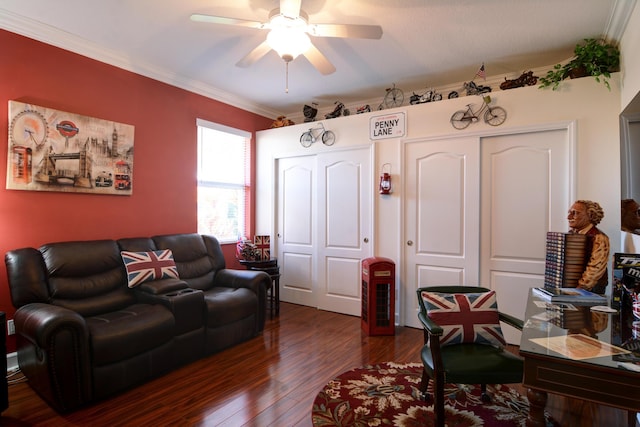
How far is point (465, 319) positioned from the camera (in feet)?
7.23

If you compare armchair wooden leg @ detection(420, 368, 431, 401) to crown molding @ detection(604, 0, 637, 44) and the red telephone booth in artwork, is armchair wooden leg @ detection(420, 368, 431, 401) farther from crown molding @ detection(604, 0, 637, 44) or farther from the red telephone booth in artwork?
the red telephone booth in artwork

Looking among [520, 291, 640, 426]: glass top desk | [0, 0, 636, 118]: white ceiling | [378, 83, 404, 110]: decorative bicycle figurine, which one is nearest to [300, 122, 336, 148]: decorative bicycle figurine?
[0, 0, 636, 118]: white ceiling

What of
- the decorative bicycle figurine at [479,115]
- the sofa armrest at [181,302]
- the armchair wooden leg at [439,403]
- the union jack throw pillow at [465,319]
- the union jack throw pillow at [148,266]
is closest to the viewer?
the armchair wooden leg at [439,403]

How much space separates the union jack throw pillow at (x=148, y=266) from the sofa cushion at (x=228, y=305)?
0.45m

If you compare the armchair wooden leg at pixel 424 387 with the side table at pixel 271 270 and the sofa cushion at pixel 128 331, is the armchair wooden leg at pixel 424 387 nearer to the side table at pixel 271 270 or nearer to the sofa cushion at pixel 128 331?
the sofa cushion at pixel 128 331

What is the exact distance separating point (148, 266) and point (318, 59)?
237 cm

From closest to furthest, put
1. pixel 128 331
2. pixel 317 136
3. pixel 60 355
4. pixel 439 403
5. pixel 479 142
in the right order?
pixel 439 403
pixel 60 355
pixel 128 331
pixel 479 142
pixel 317 136

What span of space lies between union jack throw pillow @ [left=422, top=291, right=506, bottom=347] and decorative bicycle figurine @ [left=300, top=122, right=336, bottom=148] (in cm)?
267

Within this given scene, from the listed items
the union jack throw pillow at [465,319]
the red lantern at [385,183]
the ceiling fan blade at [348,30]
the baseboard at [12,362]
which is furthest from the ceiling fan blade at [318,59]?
the baseboard at [12,362]

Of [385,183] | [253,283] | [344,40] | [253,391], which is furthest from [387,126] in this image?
[253,391]

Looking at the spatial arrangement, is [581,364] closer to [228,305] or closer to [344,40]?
[228,305]

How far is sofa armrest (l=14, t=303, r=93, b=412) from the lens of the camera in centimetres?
210

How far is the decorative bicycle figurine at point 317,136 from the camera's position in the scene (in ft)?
14.3

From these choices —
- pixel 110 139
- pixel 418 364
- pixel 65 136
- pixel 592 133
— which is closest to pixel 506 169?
pixel 592 133
